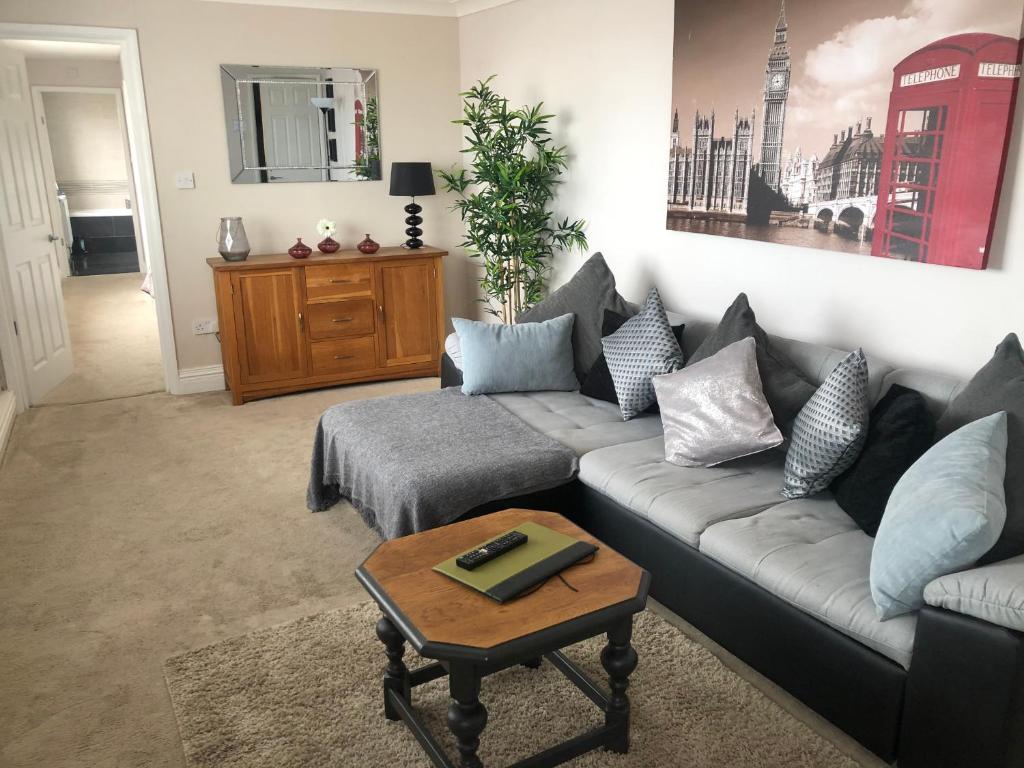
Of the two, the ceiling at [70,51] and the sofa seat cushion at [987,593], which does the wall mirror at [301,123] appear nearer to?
the ceiling at [70,51]

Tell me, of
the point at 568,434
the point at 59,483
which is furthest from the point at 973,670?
the point at 59,483

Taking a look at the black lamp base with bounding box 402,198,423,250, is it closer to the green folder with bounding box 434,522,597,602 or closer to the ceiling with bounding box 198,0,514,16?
the ceiling with bounding box 198,0,514,16

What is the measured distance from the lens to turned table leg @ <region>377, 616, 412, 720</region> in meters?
2.11

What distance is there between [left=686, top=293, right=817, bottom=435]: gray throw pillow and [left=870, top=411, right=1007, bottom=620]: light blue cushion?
0.69 meters

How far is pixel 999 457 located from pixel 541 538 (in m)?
1.13

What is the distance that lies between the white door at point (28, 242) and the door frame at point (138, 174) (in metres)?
0.12

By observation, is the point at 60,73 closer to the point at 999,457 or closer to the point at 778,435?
the point at 778,435

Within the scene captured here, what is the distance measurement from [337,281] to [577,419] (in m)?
2.28

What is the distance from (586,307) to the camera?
3791 mm

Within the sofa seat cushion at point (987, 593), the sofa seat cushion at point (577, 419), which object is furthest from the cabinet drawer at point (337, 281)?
the sofa seat cushion at point (987, 593)

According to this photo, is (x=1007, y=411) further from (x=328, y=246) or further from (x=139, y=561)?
(x=328, y=246)

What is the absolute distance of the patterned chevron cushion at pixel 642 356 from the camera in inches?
127

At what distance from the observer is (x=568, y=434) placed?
125 inches

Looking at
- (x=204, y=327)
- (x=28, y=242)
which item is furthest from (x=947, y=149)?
(x=28, y=242)
